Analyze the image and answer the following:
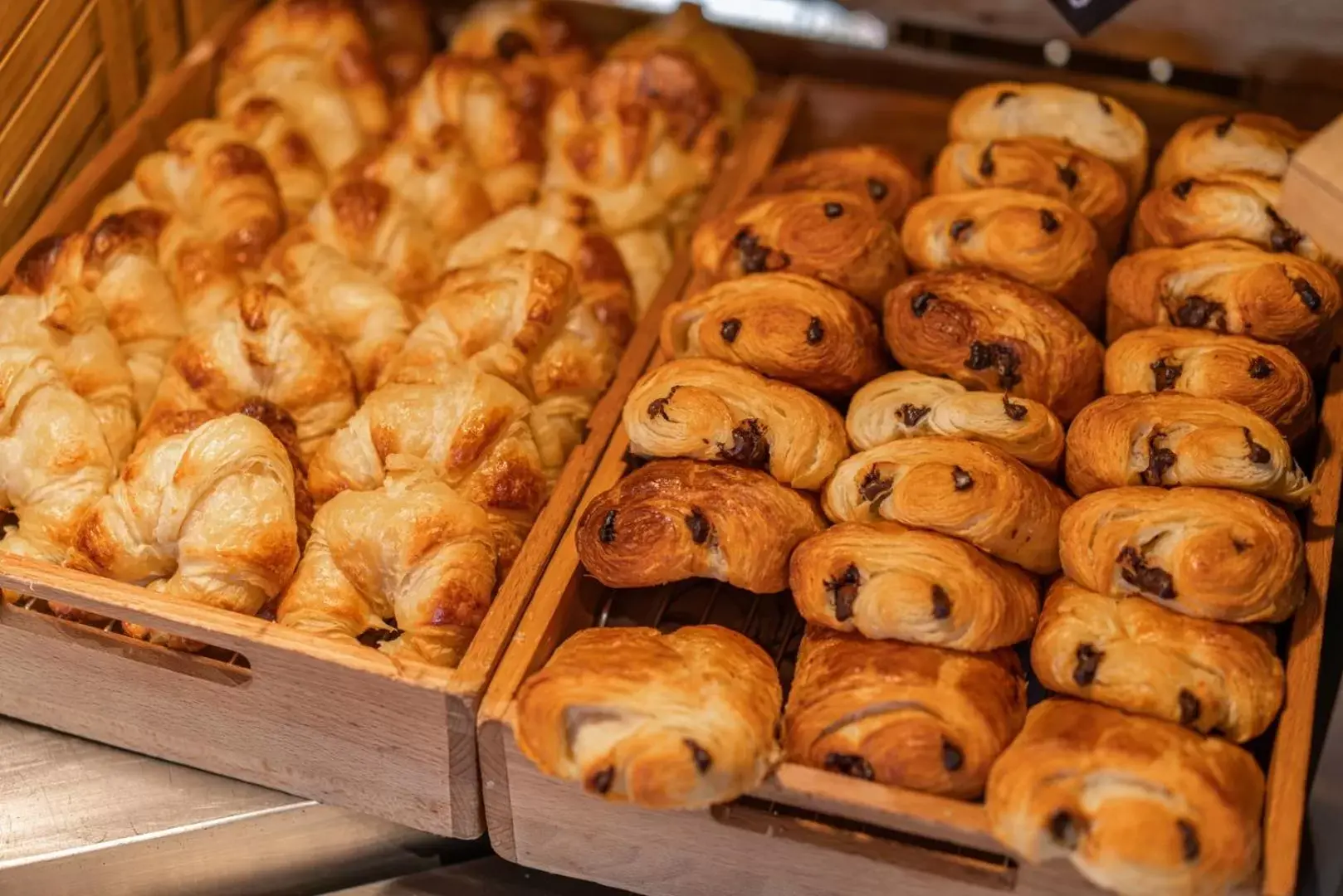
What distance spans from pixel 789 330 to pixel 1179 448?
1.82ft

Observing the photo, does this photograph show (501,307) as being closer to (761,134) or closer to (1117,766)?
(761,134)

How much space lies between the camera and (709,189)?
2668 mm

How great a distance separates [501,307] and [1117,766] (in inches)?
45.5

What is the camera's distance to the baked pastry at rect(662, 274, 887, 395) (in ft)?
6.47

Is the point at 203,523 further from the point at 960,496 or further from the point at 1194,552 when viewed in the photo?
the point at 1194,552

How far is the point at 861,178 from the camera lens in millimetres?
2359

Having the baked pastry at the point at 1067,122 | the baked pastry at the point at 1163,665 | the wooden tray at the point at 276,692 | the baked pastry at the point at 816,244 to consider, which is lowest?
the wooden tray at the point at 276,692

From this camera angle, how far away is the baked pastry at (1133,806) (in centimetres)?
148

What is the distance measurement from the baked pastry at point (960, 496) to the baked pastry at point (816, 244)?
38 centimetres

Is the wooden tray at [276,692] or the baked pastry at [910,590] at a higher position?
the baked pastry at [910,590]

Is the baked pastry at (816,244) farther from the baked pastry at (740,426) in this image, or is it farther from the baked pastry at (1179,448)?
the baked pastry at (1179,448)

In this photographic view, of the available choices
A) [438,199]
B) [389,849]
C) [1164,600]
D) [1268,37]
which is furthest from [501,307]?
[1268,37]

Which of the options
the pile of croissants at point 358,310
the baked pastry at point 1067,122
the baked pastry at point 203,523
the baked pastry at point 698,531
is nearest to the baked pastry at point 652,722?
the baked pastry at point 698,531

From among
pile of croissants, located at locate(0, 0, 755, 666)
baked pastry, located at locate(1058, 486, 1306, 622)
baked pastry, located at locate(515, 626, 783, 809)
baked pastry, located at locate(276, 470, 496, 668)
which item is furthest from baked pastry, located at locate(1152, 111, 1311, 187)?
A: baked pastry, located at locate(276, 470, 496, 668)
